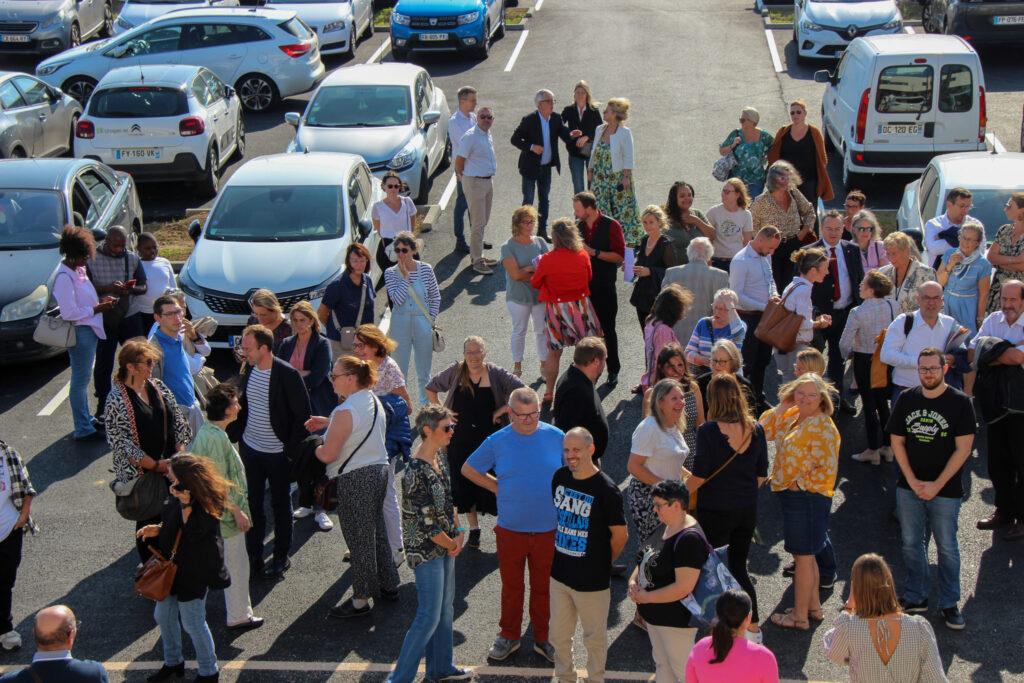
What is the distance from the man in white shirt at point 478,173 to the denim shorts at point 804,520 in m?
7.22

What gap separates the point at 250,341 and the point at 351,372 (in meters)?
0.94

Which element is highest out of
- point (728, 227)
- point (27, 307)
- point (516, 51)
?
point (728, 227)

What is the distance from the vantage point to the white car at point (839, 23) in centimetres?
2123

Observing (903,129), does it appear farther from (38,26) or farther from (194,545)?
(38,26)

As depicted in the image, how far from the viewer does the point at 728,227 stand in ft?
36.5

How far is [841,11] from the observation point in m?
21.6

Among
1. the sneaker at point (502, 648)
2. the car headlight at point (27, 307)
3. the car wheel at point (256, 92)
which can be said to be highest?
the car headlight at point (27, 307)

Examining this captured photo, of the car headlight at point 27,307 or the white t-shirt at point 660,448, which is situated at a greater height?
the white t-shirt at point 660,448

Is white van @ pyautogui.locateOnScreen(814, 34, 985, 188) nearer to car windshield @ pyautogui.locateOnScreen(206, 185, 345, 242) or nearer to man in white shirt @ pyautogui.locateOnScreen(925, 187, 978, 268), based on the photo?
man in white shirt @ pyautogui.locateOnScreen(925, 187, 978, 268)

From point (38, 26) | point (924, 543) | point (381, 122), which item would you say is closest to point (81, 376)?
point (381, 122)

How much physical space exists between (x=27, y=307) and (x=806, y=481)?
834 cm

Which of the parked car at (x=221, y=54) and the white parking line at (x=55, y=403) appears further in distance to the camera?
the parked car at (x=221, y=54)

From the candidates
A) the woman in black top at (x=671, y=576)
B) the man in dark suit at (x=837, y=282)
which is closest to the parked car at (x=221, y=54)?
the man in dark suit at (x=837, y=282)

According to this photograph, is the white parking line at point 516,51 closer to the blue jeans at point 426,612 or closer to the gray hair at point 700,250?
the gray hair at point 700,250
